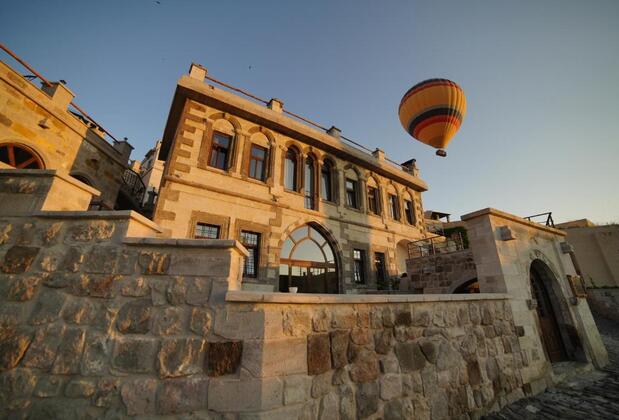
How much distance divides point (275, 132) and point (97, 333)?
962cm

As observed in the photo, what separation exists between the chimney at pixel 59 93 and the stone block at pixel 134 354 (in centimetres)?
1046

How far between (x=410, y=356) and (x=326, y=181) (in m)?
9.48

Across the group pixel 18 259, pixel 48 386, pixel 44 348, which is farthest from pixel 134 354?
pixel 18 259

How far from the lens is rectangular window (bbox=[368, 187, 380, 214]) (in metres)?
13.0

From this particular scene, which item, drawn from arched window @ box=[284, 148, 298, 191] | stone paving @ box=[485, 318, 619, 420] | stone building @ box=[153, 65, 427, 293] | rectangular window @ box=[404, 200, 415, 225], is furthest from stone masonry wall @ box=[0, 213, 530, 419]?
rectangular window @ box=[404, 200, 415, 225]

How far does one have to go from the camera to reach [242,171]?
367 inches

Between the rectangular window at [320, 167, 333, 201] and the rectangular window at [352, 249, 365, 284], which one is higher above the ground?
the rectangular window at [320, 167, 333, 201]

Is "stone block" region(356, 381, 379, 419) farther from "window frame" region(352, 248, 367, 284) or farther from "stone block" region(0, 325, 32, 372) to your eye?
"window frame" region(352, 248, 367, 284)

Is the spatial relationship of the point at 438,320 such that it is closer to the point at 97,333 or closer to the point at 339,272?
the point at 97,333

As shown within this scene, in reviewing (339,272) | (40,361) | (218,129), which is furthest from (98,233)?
(339,272)

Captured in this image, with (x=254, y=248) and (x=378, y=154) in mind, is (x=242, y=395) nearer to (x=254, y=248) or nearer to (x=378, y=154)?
(x=254, y=248)

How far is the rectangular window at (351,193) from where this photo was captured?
40.1 feet

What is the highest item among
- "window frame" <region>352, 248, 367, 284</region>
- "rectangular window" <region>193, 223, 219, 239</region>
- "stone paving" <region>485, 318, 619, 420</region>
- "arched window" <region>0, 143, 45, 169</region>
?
"arched window" <region>0, 143, 45, 169</region>

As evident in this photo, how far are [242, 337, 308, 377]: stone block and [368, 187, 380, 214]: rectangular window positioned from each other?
11036 millimetres
